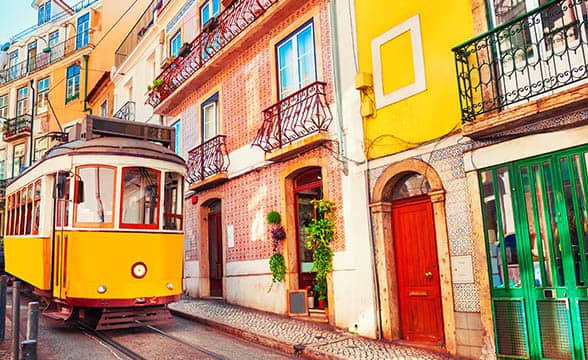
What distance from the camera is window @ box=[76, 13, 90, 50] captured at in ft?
91.4

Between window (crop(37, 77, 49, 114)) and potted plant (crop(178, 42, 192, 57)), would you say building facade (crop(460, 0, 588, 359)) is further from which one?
window (crop(37, 77, 49, 114))

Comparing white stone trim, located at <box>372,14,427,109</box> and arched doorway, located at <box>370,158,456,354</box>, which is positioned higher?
white stone trim, located at <box>372,14,427,109</box>

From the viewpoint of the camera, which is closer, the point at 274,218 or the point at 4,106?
the point at 274,218

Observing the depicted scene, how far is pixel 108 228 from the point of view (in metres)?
7.66

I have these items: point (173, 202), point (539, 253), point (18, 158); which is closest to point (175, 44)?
point (173, 202)

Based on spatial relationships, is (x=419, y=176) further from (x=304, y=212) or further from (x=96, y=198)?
(x=96, y=198)

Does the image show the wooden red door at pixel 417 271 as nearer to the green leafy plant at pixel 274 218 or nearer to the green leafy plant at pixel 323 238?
the green leafy plant at pixel 323 238

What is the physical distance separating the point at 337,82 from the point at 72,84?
79.6 feet

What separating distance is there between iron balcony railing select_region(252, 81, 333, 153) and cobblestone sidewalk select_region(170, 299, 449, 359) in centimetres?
357

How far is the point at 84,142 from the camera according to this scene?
27.0 ft

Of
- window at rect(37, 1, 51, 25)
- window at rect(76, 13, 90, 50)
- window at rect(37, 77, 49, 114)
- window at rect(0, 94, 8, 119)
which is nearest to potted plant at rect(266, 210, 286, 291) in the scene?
window at rect(76, 13, 90, 50)

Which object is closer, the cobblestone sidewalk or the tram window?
the cobblestone sidewalk

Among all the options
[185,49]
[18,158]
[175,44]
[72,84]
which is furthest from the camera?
[18,158]

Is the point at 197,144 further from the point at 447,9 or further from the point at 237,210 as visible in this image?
the point at 447,9
